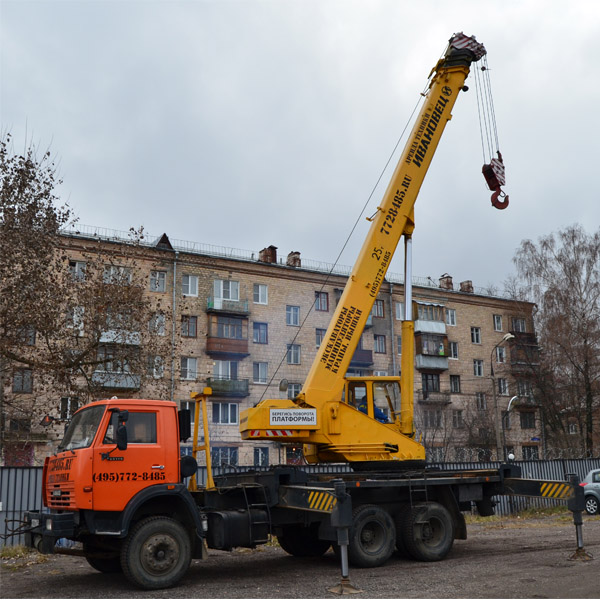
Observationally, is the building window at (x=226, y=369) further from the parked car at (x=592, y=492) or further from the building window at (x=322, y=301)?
the parked car at (x=592, y=492)

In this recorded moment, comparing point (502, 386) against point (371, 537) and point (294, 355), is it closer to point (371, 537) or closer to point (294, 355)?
point (294, 355)

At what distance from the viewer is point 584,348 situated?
3612cm

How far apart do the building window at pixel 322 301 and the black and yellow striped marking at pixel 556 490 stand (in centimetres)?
3639

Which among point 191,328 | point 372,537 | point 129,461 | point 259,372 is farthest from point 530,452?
point 129,461

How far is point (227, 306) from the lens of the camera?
148ft

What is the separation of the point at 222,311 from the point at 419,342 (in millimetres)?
15734

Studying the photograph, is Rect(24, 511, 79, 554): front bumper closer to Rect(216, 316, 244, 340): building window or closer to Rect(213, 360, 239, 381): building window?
Rect(213, 360, 239, 381): building window

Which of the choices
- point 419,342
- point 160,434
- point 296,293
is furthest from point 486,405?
point 160,434

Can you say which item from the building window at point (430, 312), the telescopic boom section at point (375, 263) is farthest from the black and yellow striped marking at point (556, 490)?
the building window at point (430, 312)

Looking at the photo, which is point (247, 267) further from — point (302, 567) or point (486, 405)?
point (302, 567)

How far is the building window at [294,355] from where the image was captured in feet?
153

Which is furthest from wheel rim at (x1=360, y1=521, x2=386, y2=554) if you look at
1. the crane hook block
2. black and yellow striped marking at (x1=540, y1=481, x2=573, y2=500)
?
the crane hook block

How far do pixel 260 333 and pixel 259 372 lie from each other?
2.66m

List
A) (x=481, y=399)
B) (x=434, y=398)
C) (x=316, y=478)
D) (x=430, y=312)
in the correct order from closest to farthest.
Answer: (x=316, y=478) → (x=434, y=398) → (x=430, y=312) → (x=481, y=399)
